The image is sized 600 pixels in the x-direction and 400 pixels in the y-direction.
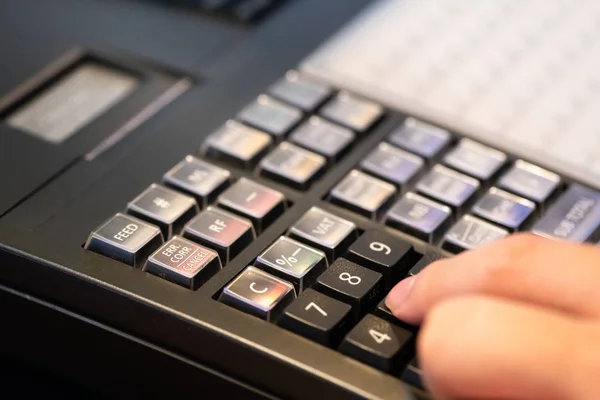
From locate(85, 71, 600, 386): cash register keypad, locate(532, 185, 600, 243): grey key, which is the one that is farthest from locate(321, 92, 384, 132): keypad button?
locate(532, 185, 600, 243): grey key

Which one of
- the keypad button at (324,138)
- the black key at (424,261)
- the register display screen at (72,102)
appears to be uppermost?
the keypad button at (324,138)

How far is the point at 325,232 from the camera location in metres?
0.38

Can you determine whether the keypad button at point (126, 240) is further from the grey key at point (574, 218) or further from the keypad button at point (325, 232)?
the grey key at point (574, 218)

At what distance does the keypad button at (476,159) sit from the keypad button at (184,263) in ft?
0.43

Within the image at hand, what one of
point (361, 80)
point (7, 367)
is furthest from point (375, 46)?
point (7, 367)

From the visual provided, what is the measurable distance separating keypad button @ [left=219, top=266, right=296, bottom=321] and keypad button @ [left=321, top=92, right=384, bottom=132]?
123 millimetres

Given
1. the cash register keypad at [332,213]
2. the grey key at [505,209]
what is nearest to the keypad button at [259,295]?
the cash register keypad at [332,213]

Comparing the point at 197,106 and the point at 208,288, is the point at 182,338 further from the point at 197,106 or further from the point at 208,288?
the point at 197,106

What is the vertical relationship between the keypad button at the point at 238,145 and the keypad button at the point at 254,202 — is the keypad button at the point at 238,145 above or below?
above

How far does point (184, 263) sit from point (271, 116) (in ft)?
0.38

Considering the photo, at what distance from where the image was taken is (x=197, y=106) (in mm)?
473

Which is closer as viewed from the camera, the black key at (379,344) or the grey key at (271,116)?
the black key at (379,344)

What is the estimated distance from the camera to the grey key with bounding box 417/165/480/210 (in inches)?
16.0

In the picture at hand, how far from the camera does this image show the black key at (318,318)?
34 centimetres
